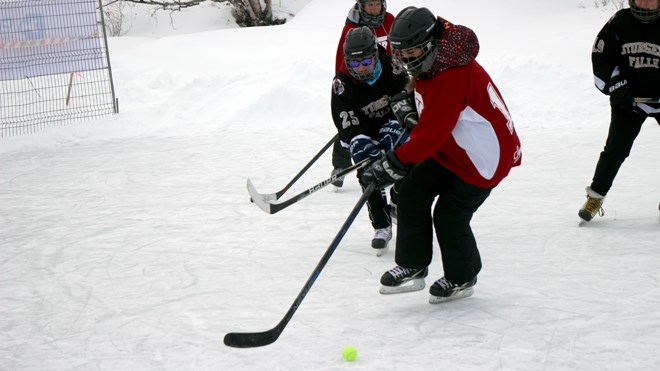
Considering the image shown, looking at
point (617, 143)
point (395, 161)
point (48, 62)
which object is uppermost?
point (395, 161)

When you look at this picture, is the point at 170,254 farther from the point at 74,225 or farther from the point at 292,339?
the point at 292,339

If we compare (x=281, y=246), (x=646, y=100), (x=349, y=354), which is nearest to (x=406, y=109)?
(x=349, y=354)

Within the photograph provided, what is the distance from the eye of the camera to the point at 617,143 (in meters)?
3.58

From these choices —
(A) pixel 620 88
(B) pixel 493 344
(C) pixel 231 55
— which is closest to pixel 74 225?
(B) pixel 493 344

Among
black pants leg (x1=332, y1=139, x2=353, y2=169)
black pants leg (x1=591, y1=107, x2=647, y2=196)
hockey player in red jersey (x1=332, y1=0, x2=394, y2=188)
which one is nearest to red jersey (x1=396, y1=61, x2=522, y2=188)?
black pants leg (x1=591, y1=107, x2=647, y2=196)

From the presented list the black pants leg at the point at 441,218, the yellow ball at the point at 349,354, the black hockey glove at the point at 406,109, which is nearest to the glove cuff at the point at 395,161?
the black pants leg at the point at 441,218

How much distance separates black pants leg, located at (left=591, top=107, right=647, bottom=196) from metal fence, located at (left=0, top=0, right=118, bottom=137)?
4.78 m

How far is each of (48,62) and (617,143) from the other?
215 inches

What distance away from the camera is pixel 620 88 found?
3414 millimetres

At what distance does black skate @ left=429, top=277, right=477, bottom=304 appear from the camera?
9.17 feet

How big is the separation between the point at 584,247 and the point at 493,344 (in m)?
1.15

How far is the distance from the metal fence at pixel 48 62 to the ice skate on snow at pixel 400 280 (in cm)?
484

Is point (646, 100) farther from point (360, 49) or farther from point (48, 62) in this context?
point (48, 62)

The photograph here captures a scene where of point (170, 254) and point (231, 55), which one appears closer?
point (170, 254)
